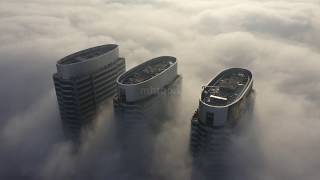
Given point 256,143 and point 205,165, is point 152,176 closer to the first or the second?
point 205,165

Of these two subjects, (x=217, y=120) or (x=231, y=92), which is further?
(x=231, y=92)

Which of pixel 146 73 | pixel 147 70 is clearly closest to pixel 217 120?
pixel 146 73

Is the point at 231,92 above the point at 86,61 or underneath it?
underneath

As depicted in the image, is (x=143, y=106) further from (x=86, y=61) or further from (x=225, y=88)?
(x=86, y=61)

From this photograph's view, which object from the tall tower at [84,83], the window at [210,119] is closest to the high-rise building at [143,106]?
the tall tower at [84,83]

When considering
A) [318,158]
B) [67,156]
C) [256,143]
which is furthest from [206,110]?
[67,156]

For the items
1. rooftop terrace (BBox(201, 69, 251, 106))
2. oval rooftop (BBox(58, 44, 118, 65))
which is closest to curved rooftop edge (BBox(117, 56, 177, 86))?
rooftop terrace (BBox(201, 69, 251, 106))

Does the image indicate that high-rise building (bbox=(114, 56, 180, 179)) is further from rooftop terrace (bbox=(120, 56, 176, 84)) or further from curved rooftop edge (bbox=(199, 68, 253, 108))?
curved rooftop edge (bbox=(199, 68, 253, 108))
